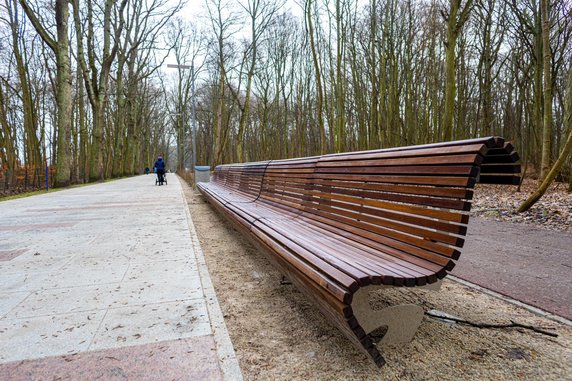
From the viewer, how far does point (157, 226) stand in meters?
5.45

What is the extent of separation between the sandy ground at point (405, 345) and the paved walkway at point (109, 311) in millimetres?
195

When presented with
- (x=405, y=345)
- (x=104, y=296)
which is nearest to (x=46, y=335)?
(x=104, y=296)

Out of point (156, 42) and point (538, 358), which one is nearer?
point (538, 358)

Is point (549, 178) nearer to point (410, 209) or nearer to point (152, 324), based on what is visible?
point (410, 209)

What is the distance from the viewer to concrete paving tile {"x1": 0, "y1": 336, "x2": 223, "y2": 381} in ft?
5.45

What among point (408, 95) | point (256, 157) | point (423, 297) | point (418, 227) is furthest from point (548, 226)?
point (256, 157)

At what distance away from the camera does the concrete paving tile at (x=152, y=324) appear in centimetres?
199

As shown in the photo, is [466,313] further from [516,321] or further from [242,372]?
[242,372]

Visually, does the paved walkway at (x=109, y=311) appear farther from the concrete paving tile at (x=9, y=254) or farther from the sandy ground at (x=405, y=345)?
the sandy ground at (x=405, y=345)

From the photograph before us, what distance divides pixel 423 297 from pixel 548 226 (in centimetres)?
398

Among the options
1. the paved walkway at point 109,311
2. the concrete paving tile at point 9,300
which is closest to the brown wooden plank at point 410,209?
the paved walkway at point 109,311

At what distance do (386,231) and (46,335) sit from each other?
215 centimetres

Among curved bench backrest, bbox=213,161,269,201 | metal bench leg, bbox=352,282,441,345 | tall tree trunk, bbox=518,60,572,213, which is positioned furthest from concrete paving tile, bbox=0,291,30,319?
tall tree trunk, bbox=518,60,572,213

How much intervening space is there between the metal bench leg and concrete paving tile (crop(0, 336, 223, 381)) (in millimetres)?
749
